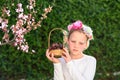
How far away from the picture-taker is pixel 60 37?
6.32 meters

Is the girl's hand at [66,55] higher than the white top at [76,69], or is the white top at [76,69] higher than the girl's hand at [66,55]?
the girl's hand at [66,55]

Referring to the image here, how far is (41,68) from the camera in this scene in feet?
21.1

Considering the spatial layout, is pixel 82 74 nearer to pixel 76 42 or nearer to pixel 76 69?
pixel 76 69

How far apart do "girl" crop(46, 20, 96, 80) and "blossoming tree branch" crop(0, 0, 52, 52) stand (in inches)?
48.6

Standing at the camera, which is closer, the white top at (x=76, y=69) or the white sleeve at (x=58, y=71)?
the white top at (x=76, y=69)

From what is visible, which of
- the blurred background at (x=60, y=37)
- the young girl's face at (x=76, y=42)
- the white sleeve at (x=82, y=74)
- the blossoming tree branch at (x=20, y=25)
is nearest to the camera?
the white sleeve at (x=82, y=74)

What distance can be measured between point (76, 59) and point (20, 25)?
1340mm

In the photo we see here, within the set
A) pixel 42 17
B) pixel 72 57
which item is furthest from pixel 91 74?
pixel 42 17

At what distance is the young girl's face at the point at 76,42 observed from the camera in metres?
4.32

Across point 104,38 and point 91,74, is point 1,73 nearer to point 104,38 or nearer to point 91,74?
point 104,38

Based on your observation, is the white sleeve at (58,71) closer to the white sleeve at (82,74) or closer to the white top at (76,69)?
the white top at (76,69)

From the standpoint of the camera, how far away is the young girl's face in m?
4.32

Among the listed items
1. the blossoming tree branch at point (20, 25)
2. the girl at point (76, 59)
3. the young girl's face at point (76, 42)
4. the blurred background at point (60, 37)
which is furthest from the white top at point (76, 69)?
the blurred background at point (60, 37)

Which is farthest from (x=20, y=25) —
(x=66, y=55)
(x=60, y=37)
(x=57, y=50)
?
(x=66, y=55)
